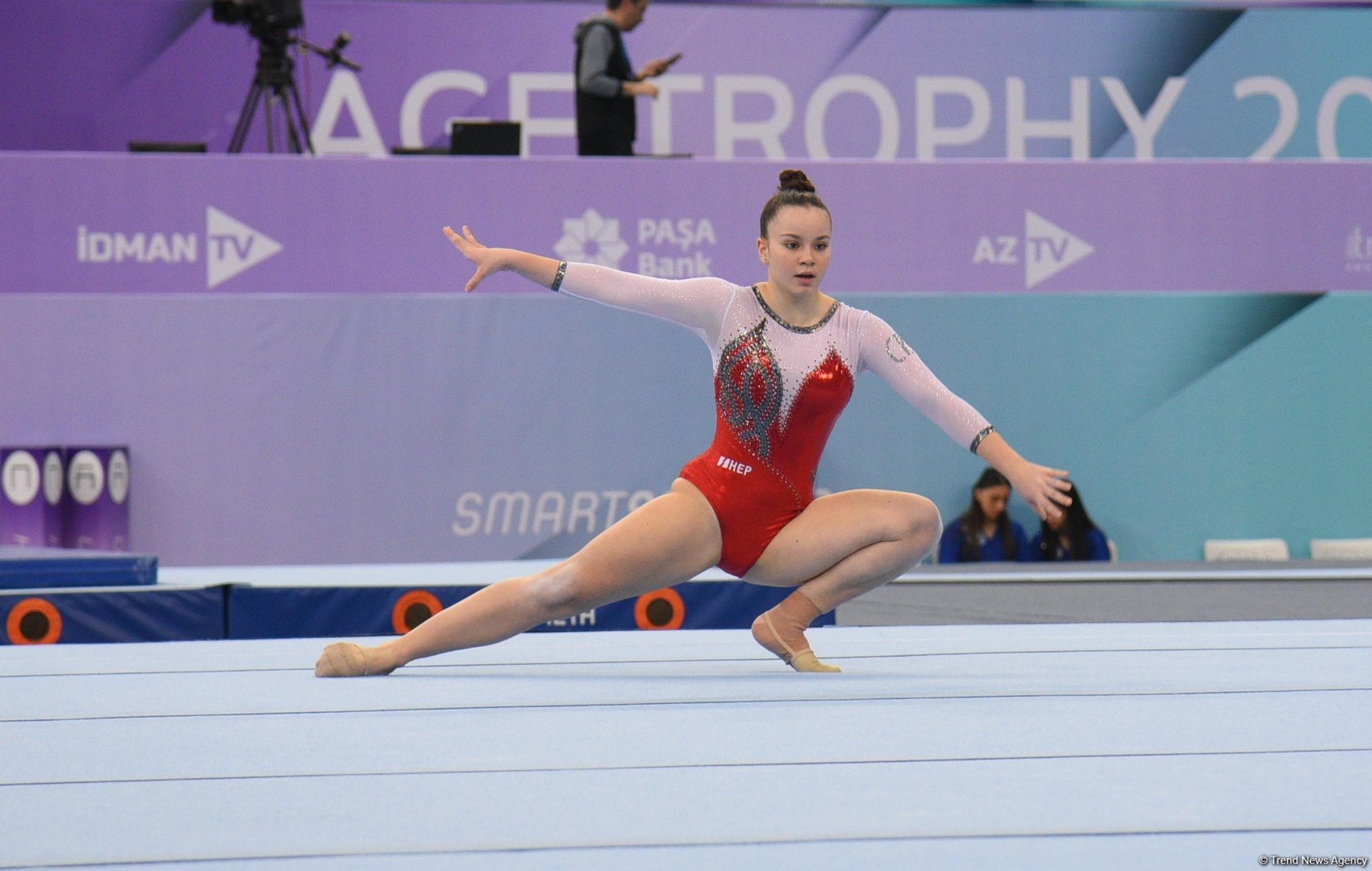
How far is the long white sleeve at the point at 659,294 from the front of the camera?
3.00m

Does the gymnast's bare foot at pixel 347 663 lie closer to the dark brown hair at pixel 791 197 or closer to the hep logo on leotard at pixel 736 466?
the hep logo on leotard at pixel 736 466

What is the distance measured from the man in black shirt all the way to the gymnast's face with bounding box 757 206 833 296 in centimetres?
394

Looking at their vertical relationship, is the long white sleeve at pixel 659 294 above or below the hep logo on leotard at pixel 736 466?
above

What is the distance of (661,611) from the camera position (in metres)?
4.98

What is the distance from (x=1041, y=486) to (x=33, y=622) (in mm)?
3189

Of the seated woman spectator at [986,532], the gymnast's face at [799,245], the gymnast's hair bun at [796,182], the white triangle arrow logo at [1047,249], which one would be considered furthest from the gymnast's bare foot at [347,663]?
the white triangle arrow logo at [1047,249]

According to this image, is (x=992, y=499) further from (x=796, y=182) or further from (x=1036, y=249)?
Answer: (x=796, y=182)

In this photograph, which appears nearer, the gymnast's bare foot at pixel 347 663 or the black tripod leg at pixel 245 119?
the gymnast's bare foot at pixel 347 663

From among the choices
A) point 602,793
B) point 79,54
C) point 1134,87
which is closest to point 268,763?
point 602,793

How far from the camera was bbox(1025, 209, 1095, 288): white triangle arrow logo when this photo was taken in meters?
6.79

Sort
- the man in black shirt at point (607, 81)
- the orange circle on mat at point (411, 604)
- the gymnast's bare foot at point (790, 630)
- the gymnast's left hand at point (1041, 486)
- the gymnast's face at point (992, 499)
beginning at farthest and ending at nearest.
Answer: the man in black shirt at point (607, 81), the gymnast's face at point (992, 499), the orange circle on mat at point (411, 604), the gymnast's bare foot at point (790, 630), the gymnast's left hand at point (1041, 486)

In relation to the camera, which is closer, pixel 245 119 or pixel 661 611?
pixel 661 611

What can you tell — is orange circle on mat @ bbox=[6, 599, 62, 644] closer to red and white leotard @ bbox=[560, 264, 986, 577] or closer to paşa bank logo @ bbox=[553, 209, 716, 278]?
red and white leotard @ bbox=[560, 264, 986, 577]

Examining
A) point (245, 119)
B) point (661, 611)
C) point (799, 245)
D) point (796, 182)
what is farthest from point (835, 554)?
point (245, 119)
